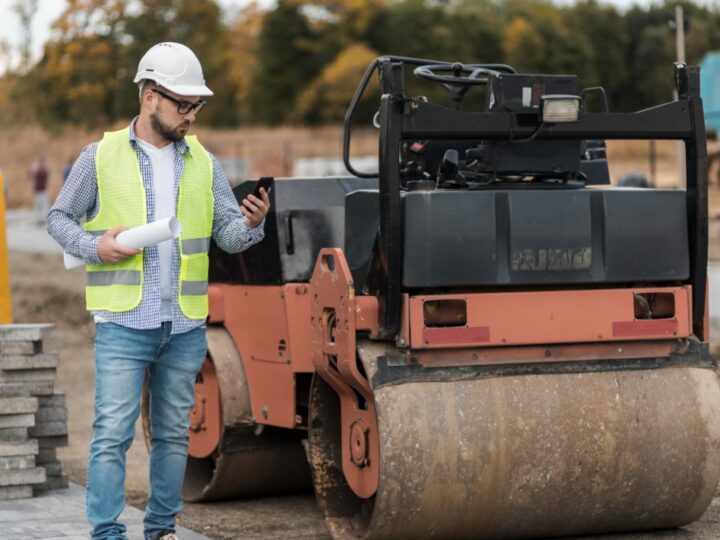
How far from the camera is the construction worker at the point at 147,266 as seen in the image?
18.1 feet

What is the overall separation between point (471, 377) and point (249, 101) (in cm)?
8176

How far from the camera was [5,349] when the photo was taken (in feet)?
23.9

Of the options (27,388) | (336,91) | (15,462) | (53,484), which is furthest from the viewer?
(336,91)

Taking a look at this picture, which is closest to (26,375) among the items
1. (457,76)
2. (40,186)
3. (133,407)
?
(133,407)

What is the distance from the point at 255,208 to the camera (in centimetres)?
567

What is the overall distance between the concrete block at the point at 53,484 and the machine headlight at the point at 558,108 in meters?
3.10

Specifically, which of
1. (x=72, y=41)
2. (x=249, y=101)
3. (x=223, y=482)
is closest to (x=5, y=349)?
(x=223, y=482)

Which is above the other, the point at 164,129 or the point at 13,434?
the point at 164,129

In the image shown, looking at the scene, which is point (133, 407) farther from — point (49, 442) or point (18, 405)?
point (49, 442)

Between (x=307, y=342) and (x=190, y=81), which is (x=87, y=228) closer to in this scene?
(x=190, y=81)

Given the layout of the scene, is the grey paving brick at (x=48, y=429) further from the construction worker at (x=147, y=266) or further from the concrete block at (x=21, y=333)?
the construction worker at (x=147, y=266)

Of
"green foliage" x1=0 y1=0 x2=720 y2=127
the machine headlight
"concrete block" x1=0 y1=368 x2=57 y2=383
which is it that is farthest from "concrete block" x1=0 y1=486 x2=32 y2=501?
"green foliage" x1=0 y1=0 x2=720 y2=127

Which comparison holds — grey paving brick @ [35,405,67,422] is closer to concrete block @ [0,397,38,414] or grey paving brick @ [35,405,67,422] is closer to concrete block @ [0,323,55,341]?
concrete block @ [0,397,38,414]

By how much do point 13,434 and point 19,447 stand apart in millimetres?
70
